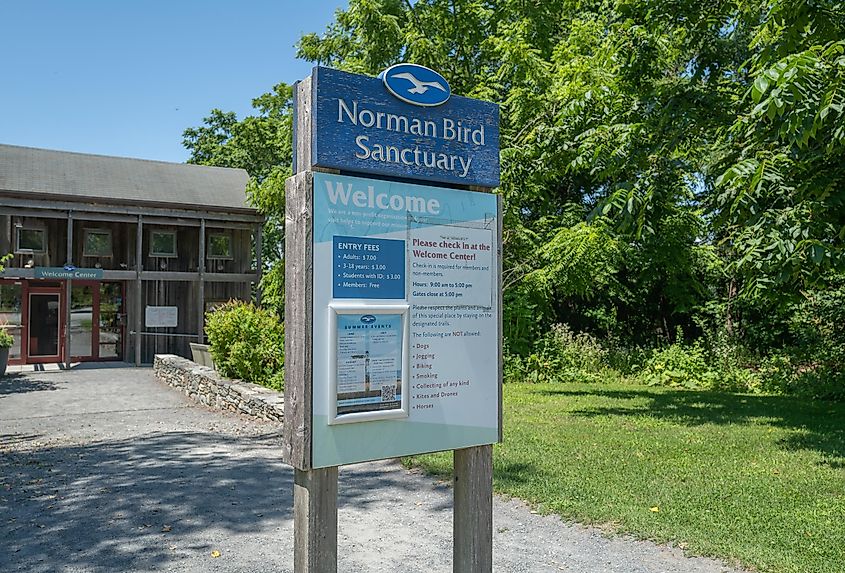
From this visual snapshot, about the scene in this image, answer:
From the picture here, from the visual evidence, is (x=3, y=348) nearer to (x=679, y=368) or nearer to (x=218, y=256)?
(x=218, y=256)

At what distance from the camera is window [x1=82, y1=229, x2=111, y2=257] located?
23.8m

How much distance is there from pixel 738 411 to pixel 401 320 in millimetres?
10670

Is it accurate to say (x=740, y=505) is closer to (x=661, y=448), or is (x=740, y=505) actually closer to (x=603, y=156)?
(x=661, y=448)

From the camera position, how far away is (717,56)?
11.5 meters

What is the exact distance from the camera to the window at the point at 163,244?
24984mm

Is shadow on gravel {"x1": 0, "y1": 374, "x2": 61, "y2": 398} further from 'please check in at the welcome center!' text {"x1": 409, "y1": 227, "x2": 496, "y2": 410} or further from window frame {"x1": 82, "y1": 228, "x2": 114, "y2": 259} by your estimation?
'please check in at the welcome center!' text {"x1": 409, "y1": 227, "x2": 496, "y2": 410}

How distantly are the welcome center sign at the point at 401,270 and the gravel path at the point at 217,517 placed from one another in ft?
6.78

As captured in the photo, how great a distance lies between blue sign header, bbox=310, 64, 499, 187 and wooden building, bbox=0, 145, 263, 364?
20.3 metres

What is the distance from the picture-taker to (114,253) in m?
24.3

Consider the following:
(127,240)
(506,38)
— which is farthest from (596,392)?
(127,240)

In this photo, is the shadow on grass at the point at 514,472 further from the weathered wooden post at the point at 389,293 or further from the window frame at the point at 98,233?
the window frame at the point at 98,233

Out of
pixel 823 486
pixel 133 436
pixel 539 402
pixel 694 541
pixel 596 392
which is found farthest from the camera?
pixel 596 392

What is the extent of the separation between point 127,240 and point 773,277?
20362 mm

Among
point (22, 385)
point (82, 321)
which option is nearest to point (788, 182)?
point (22, 385)
